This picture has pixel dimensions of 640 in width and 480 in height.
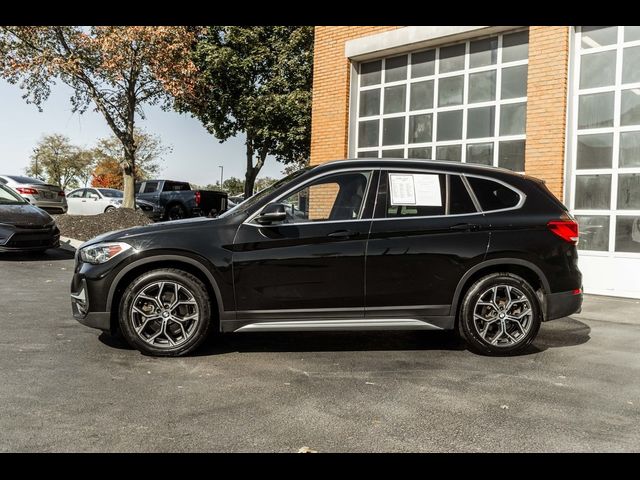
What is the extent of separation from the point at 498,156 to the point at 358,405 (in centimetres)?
744

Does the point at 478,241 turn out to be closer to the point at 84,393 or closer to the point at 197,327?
the point at 197,327

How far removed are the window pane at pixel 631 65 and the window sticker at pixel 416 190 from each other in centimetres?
549

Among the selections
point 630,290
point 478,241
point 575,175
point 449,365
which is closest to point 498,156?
point 575,175

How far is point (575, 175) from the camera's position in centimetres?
955

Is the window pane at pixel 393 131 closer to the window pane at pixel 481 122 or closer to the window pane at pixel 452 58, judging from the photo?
the window pane at pixel 452 58

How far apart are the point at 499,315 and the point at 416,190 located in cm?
136

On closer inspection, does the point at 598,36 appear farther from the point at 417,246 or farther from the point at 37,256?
the point at 37,256

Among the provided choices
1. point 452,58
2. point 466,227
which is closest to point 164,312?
point 466,227

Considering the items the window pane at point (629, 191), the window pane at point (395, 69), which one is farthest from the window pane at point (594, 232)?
the window pane at point (395, 69)

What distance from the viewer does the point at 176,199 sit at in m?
22.8

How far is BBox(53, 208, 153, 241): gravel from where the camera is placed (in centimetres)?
1583

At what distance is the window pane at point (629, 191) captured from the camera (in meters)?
8.95

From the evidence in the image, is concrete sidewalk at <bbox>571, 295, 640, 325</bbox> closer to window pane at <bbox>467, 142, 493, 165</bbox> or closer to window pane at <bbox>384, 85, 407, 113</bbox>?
window pane at <bbox>467, 142, 493, 165</bbox>
